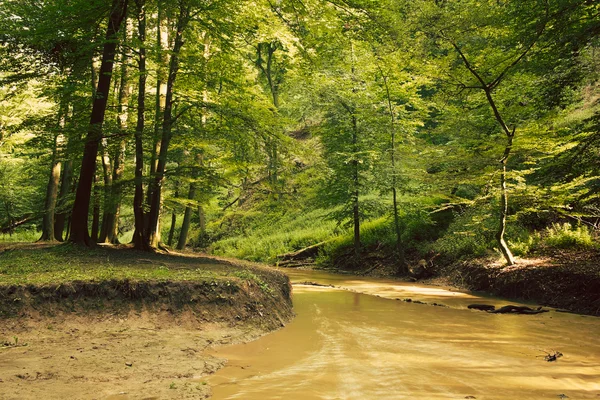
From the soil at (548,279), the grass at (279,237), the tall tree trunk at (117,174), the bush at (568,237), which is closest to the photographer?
the soil at (548,279)

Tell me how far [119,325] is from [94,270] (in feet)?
5.73

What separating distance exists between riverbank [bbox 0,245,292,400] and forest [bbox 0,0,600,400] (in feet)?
0.10

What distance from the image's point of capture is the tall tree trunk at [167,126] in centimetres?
1062

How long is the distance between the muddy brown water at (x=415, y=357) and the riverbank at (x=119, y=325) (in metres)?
0.42

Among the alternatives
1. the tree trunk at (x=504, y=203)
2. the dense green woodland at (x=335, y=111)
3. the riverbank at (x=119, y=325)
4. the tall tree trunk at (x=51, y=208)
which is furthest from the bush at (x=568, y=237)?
the tall tree trunk at (x=51, y=208)

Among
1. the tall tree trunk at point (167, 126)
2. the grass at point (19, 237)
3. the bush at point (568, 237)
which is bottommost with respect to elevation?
the grass at point (19, 237)

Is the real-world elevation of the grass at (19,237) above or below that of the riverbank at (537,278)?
above

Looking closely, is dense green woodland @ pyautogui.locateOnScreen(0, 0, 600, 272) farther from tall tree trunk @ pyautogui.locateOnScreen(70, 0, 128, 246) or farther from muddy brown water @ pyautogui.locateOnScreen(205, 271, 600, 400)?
muddy brown water @ pyautogui.locateOnScreen(205, 271, 600, 400)

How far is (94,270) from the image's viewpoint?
705cm

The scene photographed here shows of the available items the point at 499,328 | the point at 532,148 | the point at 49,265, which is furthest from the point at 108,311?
the point at 532,148

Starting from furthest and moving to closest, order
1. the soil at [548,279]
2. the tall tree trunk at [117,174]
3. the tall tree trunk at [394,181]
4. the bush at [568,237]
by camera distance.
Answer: the tall tree trunk at [394,181]
the tall tree trunk at [117,174]
the bush at [568,237]
the soil at [548,279]

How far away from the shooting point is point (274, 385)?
430 cm

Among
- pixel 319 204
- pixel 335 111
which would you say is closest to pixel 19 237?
pixel 319 204

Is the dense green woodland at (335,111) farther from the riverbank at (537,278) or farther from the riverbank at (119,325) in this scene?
the riverbank at (119,325)
